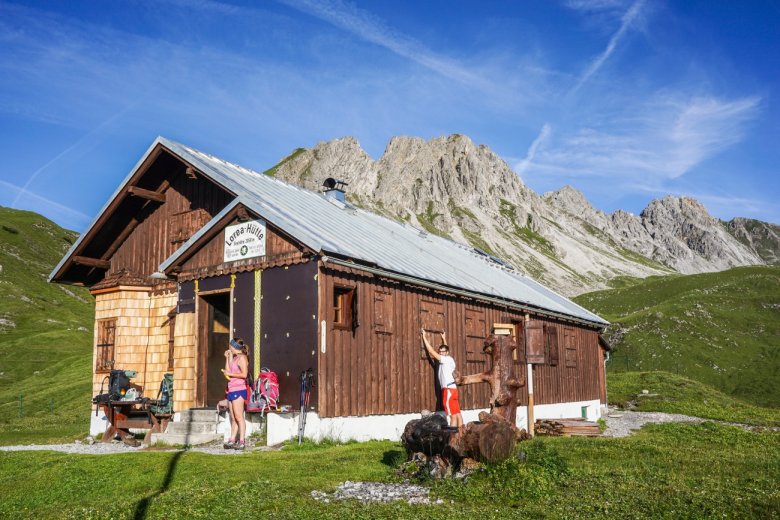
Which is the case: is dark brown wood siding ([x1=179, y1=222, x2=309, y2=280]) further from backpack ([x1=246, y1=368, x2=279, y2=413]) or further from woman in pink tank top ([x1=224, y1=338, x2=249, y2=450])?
backpack ([x1=246, y1=368, x2=279, y2=413])

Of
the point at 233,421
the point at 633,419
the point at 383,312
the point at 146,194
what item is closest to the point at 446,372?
the point at 383,312

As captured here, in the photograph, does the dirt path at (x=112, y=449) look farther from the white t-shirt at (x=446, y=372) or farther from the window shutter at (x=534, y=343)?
the window shutter at (x=534, y=343)

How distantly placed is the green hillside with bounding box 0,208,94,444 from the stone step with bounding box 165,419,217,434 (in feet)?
18.3

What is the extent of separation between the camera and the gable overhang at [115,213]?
18969 millimetres

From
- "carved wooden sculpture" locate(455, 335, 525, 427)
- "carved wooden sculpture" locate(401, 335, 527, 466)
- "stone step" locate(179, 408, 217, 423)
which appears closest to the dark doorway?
"stone step" locate(179, 408, 217, 423)

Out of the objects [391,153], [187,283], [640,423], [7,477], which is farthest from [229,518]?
[391,153]

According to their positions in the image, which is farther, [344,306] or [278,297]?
[344,306]

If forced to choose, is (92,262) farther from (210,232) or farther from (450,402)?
(450,402)

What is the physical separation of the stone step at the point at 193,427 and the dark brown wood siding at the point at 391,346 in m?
2.98

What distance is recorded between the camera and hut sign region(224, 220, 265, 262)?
16.1m

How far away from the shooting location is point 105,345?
1933 cm

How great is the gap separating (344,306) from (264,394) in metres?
2.70

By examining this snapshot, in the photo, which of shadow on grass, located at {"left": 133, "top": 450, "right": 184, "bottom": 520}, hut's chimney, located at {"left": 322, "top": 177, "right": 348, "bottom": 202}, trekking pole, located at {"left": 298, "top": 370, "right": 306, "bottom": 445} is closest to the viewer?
shadow on grass, located at {"left": 133, "top": 450, "right": 184, "bottom": 520}

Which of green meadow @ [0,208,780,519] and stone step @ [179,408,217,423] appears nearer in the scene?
green meadow @ [0,208,780,519]
